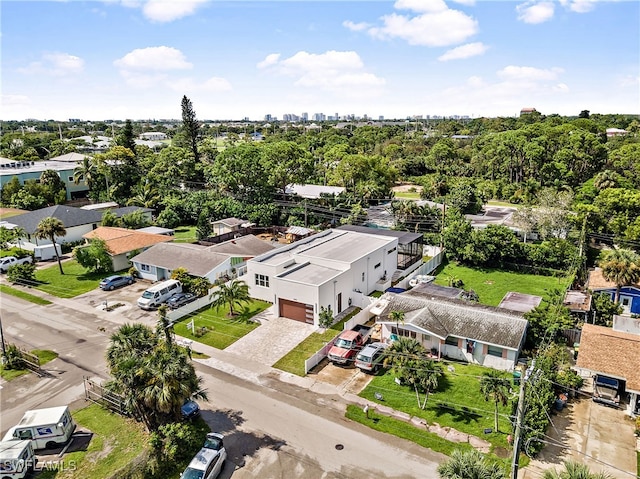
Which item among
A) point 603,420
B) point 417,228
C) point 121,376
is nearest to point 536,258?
point 417,228

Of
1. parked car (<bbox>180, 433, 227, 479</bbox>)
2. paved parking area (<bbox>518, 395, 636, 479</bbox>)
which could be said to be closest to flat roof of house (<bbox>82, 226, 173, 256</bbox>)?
parked car (<bbox>180, 433, 227, 479</bbox>)

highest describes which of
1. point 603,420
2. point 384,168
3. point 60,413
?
point 384,168

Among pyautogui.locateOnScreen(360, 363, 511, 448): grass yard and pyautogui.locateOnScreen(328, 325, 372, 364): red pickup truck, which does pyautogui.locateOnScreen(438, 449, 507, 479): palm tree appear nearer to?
pyautogui.locateOnScreen(360, 363, 511, 448): grass yard

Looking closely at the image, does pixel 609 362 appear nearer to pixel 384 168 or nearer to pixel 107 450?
pixel 107 450

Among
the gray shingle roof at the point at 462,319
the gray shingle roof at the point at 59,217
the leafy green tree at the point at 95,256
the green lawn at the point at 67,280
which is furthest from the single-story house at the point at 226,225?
the gray shingle roof at the point at 462,319

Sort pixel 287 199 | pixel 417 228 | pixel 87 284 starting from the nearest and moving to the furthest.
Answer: pixel 87 284 < pixel 417 228 < pixel 287 199

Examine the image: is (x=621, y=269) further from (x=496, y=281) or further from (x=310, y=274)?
(x=310, y=274)

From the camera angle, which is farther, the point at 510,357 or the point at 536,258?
the point at 536,258
